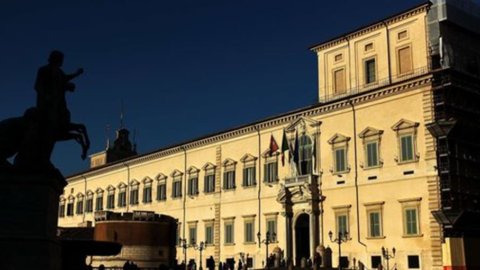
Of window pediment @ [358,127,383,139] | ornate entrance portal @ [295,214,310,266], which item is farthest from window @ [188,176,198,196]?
window pediment @ [358,127,383,139]

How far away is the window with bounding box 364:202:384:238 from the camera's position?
3675 cm

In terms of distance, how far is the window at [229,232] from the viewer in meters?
48.5

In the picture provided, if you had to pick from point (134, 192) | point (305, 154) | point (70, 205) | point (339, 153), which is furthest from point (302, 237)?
point (70, 205)

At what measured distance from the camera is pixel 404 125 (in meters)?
36.2

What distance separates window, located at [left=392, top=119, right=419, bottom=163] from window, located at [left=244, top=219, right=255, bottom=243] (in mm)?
14366

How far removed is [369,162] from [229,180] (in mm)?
14784

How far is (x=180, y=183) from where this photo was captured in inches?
2196

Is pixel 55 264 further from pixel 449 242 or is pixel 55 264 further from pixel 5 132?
pixel 449 242

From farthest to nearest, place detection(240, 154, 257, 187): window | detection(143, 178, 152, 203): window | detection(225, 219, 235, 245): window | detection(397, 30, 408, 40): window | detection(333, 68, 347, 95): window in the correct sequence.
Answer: detection(143, 178, 152, 203): window < detection(225, 219, 235, 245): window < detection(240, 154, 257, 187): window < detection(333, 68, 347, 95): window < detection(397, 30, 408, 40): window

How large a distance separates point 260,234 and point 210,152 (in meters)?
10.3

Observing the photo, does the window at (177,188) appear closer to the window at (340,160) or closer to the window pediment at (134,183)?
the window pediment at (134,183)

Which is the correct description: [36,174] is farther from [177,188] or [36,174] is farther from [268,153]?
Answer: [177,188]

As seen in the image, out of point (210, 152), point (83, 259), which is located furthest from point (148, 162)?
point (83, 259)

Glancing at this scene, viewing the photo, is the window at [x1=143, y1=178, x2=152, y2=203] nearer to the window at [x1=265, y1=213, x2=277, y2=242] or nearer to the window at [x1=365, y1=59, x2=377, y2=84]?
the window at [x1=265, y1=213, x2=277, y2=242]
